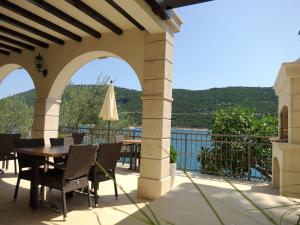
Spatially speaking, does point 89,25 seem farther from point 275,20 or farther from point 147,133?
point 275,20

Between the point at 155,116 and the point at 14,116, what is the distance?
13.4 metres

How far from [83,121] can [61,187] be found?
10.4 metres

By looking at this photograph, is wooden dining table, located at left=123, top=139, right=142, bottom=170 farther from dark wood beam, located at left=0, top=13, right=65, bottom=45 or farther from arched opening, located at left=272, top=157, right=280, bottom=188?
arched opening, located at left=272, top=157, right=280, bottom=188

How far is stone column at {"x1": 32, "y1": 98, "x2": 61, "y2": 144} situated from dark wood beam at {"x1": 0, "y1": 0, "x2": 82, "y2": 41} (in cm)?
163

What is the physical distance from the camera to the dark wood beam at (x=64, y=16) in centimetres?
368

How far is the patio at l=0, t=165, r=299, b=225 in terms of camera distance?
3.97ft

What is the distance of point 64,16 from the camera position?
4148 mm

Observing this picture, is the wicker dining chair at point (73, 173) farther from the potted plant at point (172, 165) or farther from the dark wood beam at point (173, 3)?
the dark wood beam at point (173, 3)

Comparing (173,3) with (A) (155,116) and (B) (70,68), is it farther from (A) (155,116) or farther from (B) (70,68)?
(B) (70,68)

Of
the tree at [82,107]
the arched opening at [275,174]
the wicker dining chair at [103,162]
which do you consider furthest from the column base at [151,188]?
the tree at [82,107]

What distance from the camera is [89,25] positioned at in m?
4.57

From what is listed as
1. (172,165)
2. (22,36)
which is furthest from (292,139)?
(22,36)

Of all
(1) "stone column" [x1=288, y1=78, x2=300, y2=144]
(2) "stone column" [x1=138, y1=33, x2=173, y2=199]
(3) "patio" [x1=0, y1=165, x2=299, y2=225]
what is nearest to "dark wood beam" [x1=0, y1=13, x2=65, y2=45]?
(2) "stone column" [x1=138, y1=33, x2=173, y2=199]

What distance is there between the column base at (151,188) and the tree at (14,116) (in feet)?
40.0
